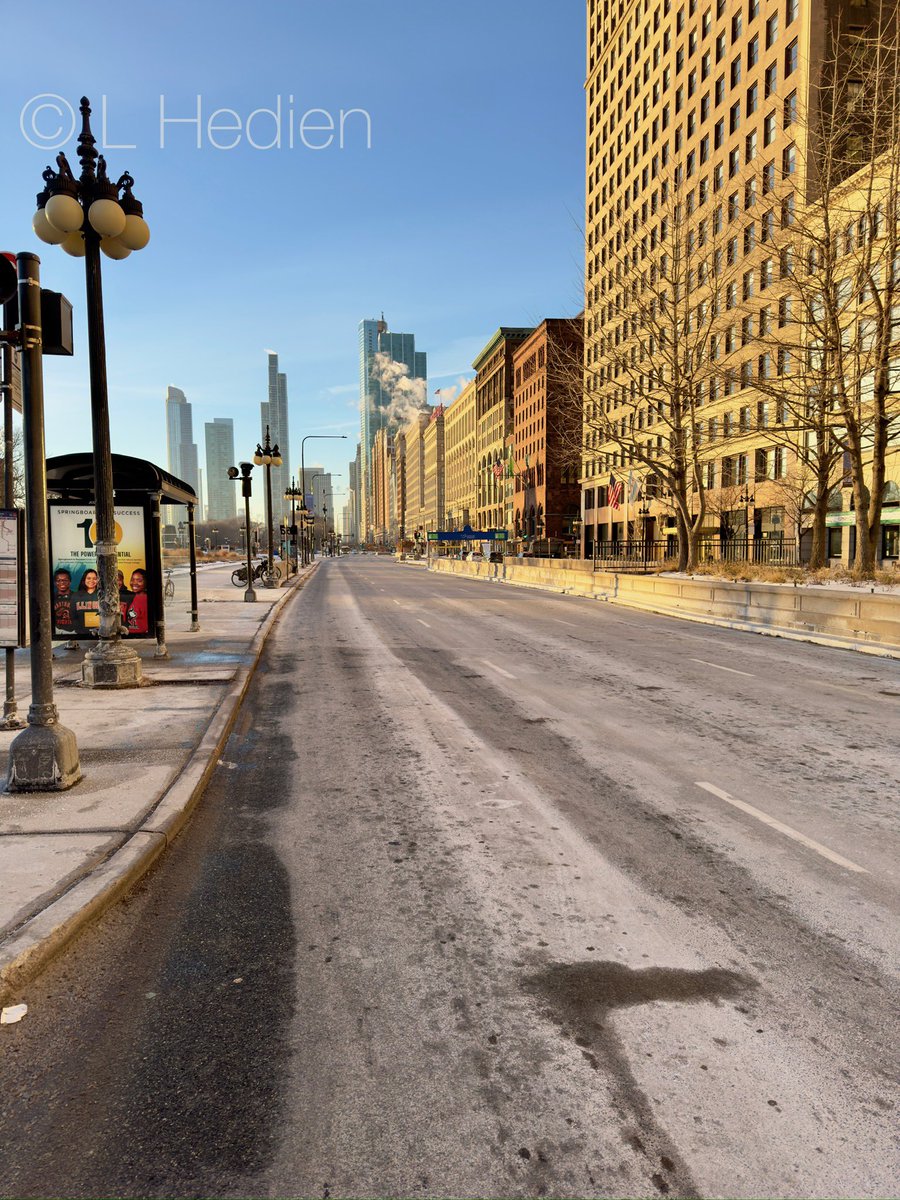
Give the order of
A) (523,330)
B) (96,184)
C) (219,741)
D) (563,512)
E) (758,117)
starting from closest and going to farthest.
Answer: (219,741) → (96,184) → (758,117) → (563,512) → (523,330)

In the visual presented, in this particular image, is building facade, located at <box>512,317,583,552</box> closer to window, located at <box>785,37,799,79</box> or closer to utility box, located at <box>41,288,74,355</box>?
window, located at <box>785,37,799,79</box>

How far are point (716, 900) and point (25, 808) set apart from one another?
470cm

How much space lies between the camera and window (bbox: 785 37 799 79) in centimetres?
4494

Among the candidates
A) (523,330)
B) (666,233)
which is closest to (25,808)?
(666,233)

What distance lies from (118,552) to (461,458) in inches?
Result: 6735

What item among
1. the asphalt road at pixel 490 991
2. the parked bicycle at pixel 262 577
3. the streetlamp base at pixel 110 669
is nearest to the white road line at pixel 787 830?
the asphalt road at pixel 490 991

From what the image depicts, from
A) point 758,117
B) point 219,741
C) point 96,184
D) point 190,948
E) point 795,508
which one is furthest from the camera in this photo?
point 758,117

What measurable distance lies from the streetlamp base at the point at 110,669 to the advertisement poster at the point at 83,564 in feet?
5.82

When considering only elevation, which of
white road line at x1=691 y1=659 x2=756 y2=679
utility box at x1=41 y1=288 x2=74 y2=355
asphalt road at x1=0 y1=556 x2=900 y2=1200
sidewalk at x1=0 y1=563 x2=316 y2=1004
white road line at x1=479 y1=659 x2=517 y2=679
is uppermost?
utility box at x1=41 y1=288 x2=74 y2=355

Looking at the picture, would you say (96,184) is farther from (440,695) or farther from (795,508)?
(795,508)

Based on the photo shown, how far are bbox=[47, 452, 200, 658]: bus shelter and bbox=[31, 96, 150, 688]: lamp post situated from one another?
177 cm

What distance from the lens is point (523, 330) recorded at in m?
137

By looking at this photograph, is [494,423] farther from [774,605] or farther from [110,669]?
[110,669]

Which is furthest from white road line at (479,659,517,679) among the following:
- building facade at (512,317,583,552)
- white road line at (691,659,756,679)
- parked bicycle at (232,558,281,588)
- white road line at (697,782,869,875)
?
building facade at (512,317,583,552)
